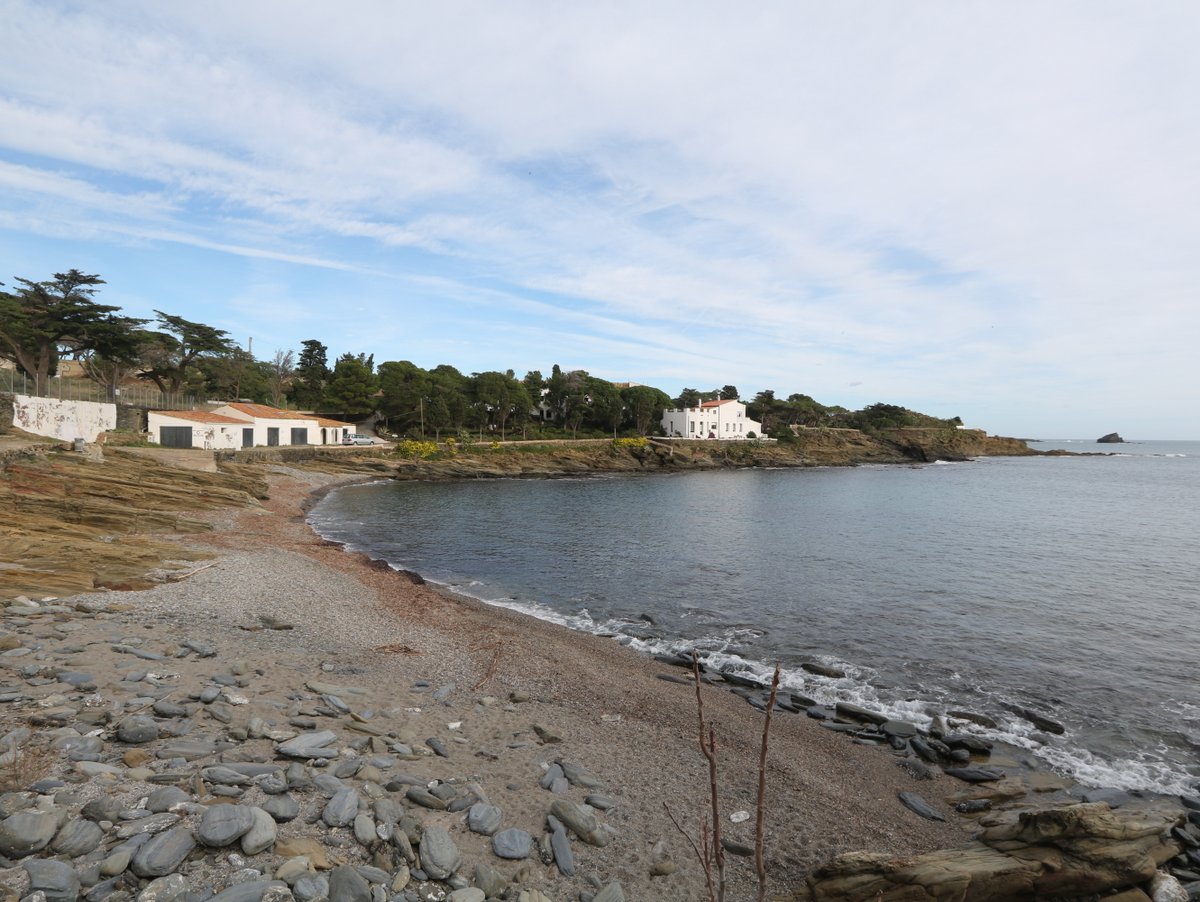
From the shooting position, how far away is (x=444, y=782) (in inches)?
277

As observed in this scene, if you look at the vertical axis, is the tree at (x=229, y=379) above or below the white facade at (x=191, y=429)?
above

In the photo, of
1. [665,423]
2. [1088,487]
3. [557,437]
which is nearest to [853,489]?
[1088,487]

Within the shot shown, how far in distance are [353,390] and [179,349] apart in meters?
21.5

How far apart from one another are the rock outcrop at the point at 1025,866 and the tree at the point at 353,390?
86450mm

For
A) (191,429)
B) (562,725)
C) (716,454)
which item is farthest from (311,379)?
(562,725)

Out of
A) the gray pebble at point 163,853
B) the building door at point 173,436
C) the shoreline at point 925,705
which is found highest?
the building door at point 173,436

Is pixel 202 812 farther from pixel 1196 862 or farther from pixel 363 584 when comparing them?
pixel 363 584

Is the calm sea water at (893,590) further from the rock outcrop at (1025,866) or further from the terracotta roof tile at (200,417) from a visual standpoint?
the terracotta roof tile at (200,417)

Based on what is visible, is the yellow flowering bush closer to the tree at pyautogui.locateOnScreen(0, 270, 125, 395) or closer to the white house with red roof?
the white house with red roof

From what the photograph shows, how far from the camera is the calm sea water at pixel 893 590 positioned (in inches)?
504

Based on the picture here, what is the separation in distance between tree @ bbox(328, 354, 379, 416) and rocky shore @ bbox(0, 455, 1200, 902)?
74.9 m

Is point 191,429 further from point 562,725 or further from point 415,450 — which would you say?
point 562,725

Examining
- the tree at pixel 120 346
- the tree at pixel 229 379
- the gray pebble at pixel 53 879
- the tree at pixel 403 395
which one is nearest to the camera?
the gray pebble at pixel 53 879

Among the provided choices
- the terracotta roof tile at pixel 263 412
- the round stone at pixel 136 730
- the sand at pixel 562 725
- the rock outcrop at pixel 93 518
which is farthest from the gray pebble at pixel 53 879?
the terracotta roof tile at pixel 263 412
